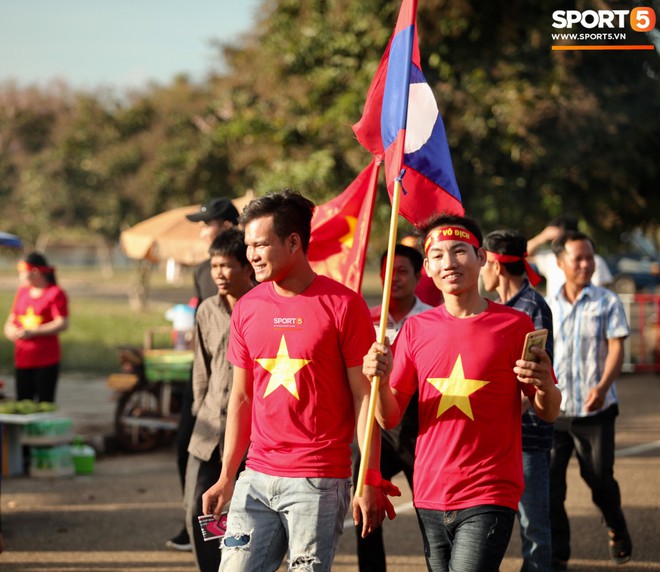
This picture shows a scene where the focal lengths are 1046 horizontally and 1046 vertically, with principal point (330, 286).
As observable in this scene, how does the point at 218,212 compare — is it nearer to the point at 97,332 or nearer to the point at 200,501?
the point at 200,501

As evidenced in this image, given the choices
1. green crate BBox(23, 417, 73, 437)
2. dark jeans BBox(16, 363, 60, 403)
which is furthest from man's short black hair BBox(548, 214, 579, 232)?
dark jeans BBox(16, 363, 60, 403)

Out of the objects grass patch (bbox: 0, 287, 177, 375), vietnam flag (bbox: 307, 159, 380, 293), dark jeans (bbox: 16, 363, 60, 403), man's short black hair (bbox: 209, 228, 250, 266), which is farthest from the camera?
grass patch (bbox: 0, 287, 177, 375)

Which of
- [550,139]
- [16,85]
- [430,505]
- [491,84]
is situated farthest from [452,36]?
[16,85]

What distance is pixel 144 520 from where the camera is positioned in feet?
25.5

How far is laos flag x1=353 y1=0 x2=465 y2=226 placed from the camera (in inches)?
173

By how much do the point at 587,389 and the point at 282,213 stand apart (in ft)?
10.2

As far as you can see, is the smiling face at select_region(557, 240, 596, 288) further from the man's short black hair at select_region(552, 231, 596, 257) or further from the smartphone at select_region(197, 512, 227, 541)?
the smartphone at select_region(197, 512, 227, 541)

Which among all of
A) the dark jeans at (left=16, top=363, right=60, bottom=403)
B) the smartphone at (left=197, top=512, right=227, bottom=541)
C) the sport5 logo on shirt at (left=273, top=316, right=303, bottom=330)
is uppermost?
the sport5 logo on shirt at (left=273, top=316, right=303, bottom=330)

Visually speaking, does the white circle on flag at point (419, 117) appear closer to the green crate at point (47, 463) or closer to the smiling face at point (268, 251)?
the smiling face at point (268, 251)

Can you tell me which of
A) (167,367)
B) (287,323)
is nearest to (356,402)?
(287,323)

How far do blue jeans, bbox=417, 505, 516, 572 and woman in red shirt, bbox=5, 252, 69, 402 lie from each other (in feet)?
22.2

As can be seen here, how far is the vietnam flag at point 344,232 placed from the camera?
589 cm

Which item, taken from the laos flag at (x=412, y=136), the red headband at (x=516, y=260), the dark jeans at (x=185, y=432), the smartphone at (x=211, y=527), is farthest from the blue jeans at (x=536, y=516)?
the dark jeans at (x=185, y=432)

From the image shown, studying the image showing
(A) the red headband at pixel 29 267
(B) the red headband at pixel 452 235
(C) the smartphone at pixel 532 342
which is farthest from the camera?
(A) the red headband at pixel 29 267
